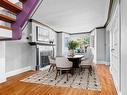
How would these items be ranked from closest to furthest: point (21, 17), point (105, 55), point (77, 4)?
point (21, 17), point (77, 4), point (105, 55)

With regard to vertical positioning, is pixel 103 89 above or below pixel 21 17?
below

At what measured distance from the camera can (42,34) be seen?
613 cm

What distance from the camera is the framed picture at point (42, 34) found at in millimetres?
5667

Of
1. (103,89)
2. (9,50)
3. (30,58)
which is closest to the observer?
(103,89)

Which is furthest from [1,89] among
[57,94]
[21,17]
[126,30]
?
[126,30]

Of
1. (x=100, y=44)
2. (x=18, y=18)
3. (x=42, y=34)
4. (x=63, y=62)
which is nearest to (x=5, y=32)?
(x=18, y=18)

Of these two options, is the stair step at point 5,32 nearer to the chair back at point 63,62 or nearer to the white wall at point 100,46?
the chair back at point 63,62

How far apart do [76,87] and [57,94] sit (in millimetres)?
630

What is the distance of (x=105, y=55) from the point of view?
22.5 ft

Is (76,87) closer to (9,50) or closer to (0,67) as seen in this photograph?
(0,67)

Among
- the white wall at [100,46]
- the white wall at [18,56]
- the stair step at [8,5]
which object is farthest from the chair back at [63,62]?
the white wall at [100,46]

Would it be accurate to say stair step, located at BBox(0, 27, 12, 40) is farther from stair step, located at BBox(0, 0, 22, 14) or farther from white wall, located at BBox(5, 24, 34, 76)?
white wall, located at BBox(5, 24, 34, 76)

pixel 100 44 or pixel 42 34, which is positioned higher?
pixel 42 34

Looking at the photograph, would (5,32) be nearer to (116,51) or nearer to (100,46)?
(116,51)
